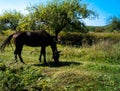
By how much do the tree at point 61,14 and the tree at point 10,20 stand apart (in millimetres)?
17680

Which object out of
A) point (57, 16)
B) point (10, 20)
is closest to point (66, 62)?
point (57, 16)

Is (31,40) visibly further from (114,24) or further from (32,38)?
(114,24)

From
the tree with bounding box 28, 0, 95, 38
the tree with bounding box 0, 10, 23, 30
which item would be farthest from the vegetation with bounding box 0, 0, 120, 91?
the tree with bounding box 0, 10, 23, 30

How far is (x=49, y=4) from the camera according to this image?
41.4 metres

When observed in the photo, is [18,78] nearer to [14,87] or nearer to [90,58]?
[14,87]

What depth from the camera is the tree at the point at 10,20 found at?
194 ft

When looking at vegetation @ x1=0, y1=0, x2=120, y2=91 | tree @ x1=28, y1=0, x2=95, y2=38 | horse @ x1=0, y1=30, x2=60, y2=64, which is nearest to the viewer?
vegetation @ x1=0, y1=0, x2=120, y2=91

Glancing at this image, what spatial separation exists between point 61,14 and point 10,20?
2234cm

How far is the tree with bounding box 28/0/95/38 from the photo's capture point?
39594 millimetres

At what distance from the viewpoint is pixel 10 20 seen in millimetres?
60688

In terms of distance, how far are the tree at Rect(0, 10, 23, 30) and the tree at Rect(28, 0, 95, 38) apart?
1768 cm

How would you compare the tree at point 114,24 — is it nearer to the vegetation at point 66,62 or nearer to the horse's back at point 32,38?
the vegetation at point 66,62

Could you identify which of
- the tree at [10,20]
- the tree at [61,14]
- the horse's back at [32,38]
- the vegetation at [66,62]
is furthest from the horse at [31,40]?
the tree at [10,20]

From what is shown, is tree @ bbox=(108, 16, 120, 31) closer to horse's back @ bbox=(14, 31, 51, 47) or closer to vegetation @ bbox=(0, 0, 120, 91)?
vegetation @ bbox=(0, 0, 120, 91)
